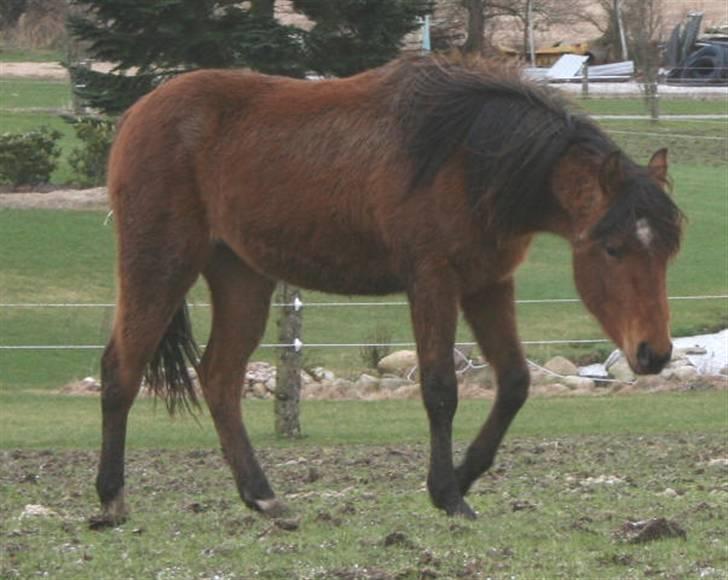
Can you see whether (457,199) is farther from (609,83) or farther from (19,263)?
(609,83)

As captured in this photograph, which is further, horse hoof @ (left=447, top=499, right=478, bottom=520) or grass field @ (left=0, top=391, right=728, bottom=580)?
horse hoof @ (left=447, top=499, right=478, bottom=520)

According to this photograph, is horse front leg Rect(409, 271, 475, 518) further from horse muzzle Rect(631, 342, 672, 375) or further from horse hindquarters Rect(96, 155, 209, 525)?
horse hindquarters Rect(96, 155, 209, 525)

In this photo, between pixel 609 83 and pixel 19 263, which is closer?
pixel 19 263

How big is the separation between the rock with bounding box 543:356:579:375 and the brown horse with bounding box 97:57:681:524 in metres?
13.0

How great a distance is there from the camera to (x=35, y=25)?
5816cm

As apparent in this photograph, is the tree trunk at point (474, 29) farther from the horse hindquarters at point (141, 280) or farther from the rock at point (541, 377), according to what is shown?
the horse hindquarters at point (141, 280)

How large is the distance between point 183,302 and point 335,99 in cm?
135

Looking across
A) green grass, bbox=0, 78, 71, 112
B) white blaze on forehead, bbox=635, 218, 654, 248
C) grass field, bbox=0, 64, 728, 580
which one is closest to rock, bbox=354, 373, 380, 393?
grass field, bbox=0, 64, 728, 580

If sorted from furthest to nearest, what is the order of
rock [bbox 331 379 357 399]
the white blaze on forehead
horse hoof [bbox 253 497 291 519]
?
rock [bbox 331 379 357 399] → horse hoof [bbox 253 497 291 519] → the white blaze on forehead

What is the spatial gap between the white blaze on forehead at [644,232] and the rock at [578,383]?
1351cm

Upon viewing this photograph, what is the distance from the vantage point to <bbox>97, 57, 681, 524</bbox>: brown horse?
753cm

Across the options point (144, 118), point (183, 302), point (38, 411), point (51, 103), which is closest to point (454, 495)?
point (183, 302)

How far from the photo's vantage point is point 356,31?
560 inches

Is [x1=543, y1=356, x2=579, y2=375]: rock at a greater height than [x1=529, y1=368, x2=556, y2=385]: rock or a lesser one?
lesser
